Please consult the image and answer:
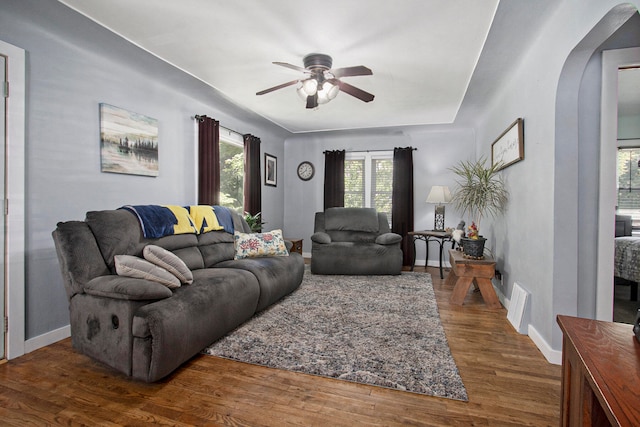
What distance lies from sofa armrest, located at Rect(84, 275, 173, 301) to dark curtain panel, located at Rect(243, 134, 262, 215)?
2936 mm

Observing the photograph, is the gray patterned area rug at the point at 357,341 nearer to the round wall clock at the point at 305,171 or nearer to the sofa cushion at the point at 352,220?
the sofa cushion at the point at 352,220

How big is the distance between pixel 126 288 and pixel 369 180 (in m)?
4.79

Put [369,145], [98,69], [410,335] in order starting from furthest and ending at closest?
[369,145] < [98,69] < [410,335]

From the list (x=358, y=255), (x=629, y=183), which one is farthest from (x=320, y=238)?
(x=629, y=183)

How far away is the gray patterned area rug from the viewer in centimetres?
194

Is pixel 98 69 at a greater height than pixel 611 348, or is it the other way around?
pixel 98 69

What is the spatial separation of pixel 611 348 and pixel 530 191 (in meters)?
1.96

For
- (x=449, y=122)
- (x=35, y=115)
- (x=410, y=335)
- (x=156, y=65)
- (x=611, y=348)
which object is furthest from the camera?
(x=449, y=122)

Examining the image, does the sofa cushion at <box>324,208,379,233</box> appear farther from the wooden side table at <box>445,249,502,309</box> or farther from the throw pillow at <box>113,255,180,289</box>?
the throw pillow at <box>113,255,180,289</box>

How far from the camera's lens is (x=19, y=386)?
186cm

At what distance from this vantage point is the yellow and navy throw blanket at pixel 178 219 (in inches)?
105

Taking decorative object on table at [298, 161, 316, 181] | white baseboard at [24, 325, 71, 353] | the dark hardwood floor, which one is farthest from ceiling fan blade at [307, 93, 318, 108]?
decorative object on table at [298, 161, 316, 181]

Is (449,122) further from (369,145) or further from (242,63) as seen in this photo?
(242,63)

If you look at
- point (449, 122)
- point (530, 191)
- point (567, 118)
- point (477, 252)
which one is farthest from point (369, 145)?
point (567, 118)
